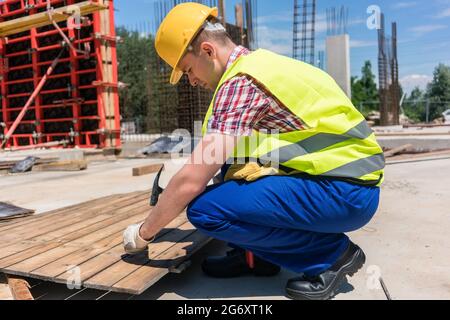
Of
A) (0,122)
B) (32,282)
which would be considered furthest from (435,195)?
(0,122)

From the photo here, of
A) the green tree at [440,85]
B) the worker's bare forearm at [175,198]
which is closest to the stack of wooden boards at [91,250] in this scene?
the worker's bare forearm at [175,198]

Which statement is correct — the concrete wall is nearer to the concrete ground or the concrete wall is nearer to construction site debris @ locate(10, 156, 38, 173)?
the concrete ground

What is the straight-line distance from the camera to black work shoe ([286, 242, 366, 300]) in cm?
162

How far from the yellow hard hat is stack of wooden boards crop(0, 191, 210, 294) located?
2.71ft

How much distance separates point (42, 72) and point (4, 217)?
822 cm

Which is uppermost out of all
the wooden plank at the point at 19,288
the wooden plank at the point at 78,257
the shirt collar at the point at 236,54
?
the shirt collar at the point at 236,54

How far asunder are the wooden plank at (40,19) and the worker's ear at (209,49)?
304 inches

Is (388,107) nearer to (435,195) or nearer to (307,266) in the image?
(435,195)

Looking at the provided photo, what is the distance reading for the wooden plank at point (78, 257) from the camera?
5.63 ft

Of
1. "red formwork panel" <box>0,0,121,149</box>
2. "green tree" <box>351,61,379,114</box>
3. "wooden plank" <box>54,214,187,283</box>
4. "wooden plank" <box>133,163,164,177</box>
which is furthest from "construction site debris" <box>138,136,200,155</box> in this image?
"green tree" <box>351,61,379,114</box>

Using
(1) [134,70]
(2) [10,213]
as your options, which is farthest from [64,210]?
(1) [134,70]

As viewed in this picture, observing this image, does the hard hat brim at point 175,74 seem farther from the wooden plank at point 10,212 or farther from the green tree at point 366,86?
the green tree at point 366,86

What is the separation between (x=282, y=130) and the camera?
1604 mm

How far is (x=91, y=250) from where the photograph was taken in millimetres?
2031
